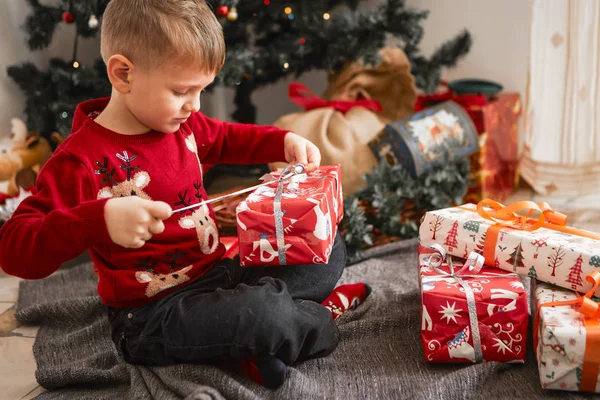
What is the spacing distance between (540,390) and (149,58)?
85 cm

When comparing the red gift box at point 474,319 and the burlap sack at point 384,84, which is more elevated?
the burlap sack at point 384,84

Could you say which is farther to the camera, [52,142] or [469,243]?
[52,142]

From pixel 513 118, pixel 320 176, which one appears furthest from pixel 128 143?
pixel 513 118

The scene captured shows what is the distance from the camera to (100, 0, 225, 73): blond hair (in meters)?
0.99

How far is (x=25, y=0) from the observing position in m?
1.91

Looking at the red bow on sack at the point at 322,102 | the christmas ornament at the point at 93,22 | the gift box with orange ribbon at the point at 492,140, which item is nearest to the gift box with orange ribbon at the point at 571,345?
the gift box with orange ribbon at the point at 492,140

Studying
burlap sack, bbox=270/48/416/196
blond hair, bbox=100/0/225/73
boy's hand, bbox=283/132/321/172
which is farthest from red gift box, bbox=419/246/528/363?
burlap sack, bbox=270/48/416/196

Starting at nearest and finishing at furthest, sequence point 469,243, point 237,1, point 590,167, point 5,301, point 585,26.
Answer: point 469,243 → point 5,301 → point 237,1 → point 585,26 → point 590,167

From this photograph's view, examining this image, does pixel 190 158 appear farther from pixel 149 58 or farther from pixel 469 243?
pixel 469 243

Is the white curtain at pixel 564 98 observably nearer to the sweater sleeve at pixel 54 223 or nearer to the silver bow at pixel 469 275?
the silver bow at pixel 469 275

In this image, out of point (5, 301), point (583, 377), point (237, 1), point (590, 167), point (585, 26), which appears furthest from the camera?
point (590, 167)

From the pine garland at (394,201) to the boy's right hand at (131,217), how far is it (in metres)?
0.73

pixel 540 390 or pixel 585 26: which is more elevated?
pixel 585 26

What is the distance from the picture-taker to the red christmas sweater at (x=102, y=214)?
93cm
